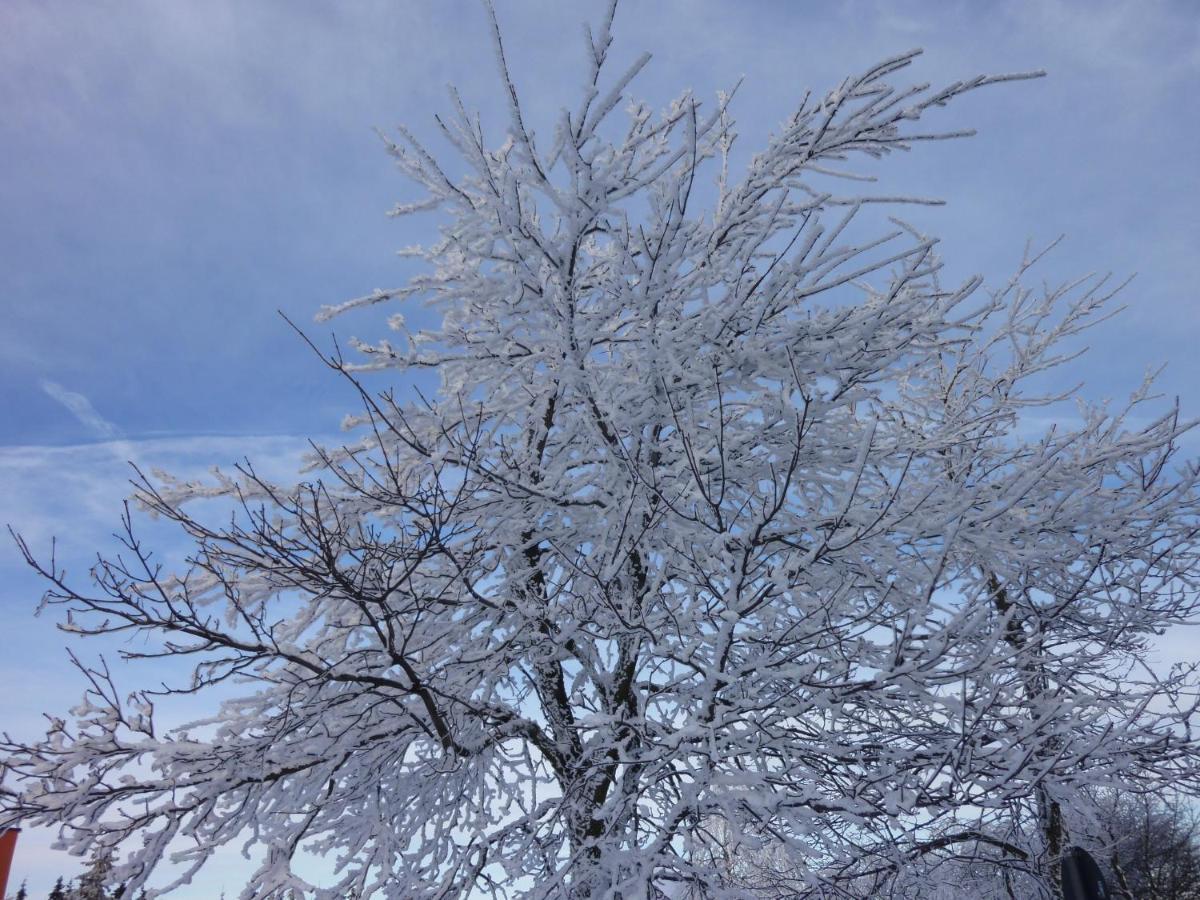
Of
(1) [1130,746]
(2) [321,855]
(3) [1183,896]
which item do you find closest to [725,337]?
(1) [1130,746]

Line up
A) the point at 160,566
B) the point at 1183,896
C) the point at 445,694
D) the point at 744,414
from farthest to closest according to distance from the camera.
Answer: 1. the point at 1183,896
2. the point at 744,414
3. the point at 445,694
4. the point at 160,566

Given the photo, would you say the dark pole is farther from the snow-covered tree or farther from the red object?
the red object

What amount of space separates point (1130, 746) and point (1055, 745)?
65cm

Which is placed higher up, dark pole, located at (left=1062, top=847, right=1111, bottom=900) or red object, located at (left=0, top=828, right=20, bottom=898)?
red object, located at (left=0, top=828, right=20, bottom=898)

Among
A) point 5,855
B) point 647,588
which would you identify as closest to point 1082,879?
point 647,588

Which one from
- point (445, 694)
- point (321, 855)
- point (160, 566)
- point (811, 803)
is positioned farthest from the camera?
point (321, 855)

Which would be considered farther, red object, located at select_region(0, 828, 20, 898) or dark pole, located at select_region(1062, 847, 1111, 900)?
red object, located at select_region(0, 828, 20, 898)

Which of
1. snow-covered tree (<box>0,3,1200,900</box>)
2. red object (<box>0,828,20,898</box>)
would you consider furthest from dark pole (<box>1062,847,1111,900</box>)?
red object (<box>0,828,20,898</box>)

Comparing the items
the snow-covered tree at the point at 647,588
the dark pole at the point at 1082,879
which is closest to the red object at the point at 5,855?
the snow-covered tree at the point at 647,588

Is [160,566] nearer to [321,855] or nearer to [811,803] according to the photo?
[321,855]

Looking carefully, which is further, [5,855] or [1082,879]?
[5,855]

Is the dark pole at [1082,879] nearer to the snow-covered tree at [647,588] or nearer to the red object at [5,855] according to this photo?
the snow-covered tree at [647,588]

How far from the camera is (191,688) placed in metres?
4.27

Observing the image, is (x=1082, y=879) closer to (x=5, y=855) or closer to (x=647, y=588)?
(x=647, y=588)
